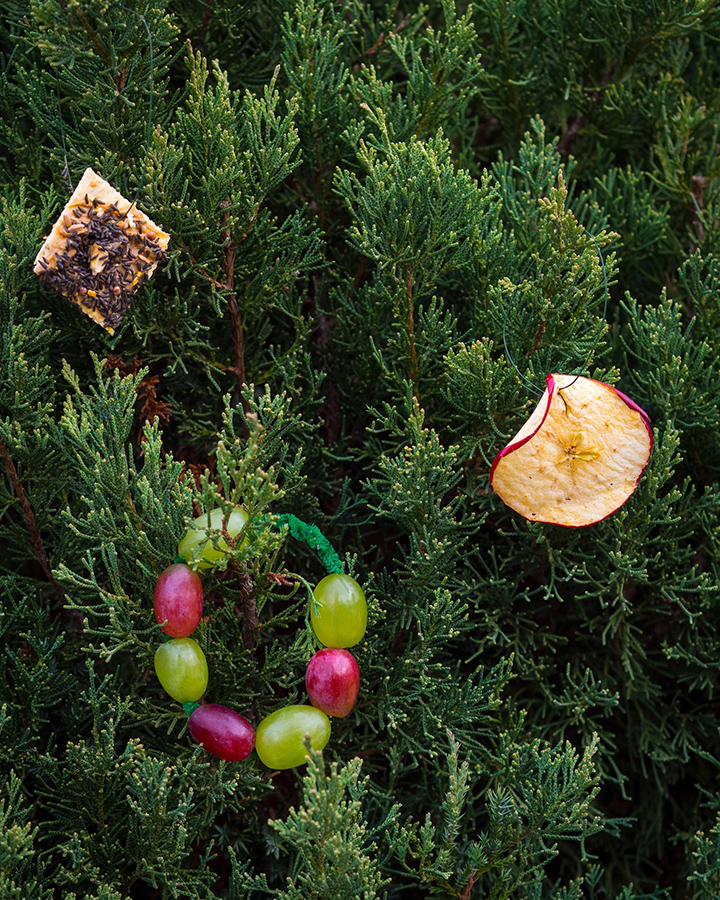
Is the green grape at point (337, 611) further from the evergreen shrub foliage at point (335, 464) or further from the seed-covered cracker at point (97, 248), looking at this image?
the seed-covered cracker at point (97, 248)

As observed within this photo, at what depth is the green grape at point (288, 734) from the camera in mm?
1088

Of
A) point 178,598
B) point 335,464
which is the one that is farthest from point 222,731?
point 335,464

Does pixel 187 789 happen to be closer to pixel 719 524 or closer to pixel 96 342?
pixel 96 342

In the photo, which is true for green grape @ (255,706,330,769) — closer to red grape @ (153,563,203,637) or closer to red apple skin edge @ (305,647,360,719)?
red apple skin edge @ (305,647,360,719)

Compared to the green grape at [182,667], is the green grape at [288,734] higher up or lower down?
lower down

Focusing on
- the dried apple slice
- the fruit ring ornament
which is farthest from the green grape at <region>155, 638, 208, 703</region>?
the dried apple slice

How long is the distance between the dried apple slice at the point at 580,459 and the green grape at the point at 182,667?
0.51m

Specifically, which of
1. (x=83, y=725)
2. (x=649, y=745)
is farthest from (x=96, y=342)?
(x=649, y=745)

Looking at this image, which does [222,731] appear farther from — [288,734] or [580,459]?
[580,459]

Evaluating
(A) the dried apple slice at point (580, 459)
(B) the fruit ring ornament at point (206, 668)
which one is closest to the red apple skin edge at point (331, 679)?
(B) the fruit ring ornament at point (206, 668)

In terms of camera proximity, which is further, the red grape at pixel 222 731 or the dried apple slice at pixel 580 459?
the dried apple slice at pixel 580 459

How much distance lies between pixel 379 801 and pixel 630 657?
536mm

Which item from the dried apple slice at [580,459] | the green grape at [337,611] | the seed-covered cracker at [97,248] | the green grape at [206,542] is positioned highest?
the seed-covered cracker at [97,248]

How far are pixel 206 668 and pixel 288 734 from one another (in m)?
0.15
